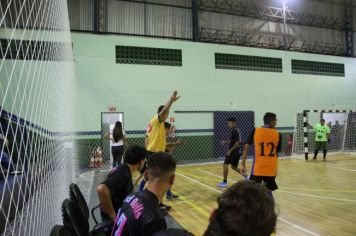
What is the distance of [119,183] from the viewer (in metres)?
2.84

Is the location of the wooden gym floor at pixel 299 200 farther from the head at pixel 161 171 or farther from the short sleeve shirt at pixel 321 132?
the head at pixel 161 171

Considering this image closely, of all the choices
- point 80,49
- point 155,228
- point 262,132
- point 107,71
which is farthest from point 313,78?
point 155,228

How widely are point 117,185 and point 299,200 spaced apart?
13.2ft

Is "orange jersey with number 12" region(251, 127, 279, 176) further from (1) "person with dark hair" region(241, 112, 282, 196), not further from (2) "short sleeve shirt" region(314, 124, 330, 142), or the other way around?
(2) "short sleeve shirt" region(314, 124, 330, 142)

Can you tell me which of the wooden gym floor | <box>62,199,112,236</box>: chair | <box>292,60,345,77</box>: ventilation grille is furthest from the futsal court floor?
<box>292,60,345,77</box>: ventilation grille

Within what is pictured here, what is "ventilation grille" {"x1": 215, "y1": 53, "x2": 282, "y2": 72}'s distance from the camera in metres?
13.4

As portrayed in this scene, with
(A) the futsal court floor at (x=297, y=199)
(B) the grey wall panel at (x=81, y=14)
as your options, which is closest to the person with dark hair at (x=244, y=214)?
(A) the futsal court floor at (x=297, y=199)

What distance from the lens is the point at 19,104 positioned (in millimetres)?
1523

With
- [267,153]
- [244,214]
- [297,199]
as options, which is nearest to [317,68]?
[297,199]

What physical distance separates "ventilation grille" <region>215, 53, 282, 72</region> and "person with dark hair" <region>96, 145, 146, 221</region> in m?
10.8

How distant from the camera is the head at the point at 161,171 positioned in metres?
1.97

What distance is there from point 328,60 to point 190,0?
23.4ft

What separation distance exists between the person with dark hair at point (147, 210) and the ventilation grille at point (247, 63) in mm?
11670

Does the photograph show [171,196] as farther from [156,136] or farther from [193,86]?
[193,86]
